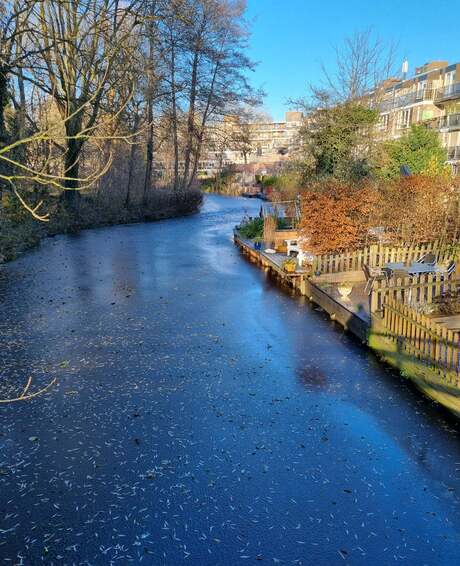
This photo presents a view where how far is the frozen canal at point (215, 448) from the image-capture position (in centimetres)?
331

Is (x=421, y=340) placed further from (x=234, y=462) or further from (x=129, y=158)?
(x=129, y=158)

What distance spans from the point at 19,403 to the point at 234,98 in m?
30.9

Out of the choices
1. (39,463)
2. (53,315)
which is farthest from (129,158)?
(39,463)

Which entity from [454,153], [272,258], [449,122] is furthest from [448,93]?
[272,258]

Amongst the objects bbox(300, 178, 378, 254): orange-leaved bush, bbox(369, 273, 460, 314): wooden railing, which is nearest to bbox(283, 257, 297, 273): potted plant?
bbox(300, 178, 378, 254): orange-leaved bush

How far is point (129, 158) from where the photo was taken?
29.2 m

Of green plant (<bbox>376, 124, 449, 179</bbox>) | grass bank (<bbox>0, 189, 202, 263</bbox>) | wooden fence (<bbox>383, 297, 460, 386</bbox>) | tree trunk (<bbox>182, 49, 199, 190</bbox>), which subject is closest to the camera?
wooden fence (<bbox>383, 297, 460, 386</bbox>)

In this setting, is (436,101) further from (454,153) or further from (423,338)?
(423,338)

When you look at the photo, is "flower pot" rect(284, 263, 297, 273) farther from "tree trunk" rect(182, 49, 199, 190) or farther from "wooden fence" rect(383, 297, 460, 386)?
"tree trunk" rect(182, 49, 199, 190)

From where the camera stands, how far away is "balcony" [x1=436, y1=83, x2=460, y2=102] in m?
36.3

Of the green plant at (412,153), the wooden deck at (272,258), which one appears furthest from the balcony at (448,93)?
the wooden deck at (272,258)

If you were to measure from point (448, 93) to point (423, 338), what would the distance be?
38964 mm

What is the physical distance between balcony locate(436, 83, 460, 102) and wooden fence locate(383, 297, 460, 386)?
36.9 meters

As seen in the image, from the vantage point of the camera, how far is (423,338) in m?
5.58
